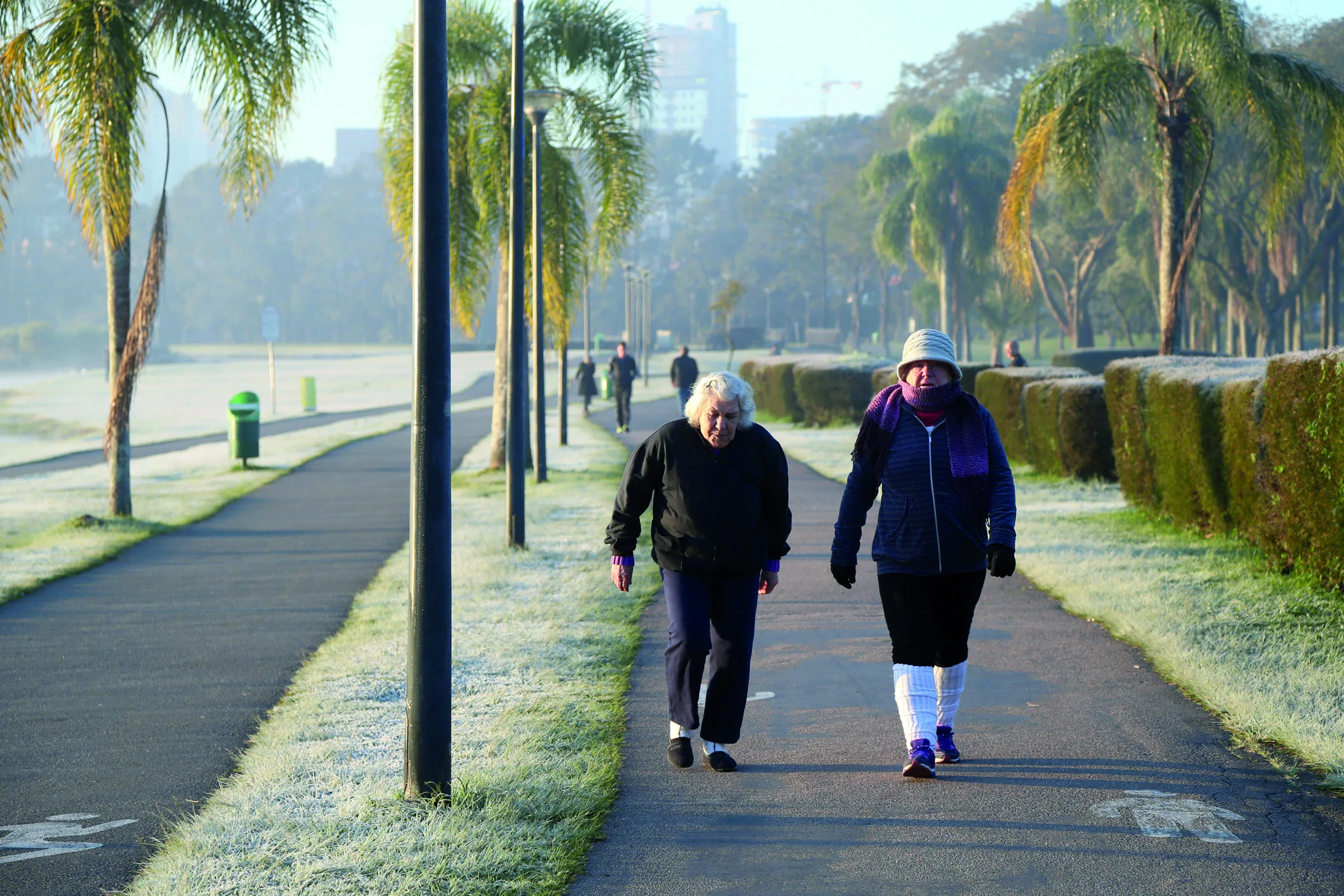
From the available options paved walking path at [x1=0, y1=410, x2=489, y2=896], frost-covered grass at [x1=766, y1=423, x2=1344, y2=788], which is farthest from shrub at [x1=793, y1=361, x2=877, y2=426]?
paved walking path at [x1=0, y1=410, x2=489, y2=896]

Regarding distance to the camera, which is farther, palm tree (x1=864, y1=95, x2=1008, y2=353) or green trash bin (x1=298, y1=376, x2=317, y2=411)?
palm tree (x1=864, y1=95, x2=1008, y2=353)

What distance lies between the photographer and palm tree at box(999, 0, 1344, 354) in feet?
53.3

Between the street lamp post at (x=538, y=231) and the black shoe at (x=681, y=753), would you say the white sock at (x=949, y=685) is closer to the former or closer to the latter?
the black shoe at (x=681, y=753)

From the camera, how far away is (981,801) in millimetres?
4965

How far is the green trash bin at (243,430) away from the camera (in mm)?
21562

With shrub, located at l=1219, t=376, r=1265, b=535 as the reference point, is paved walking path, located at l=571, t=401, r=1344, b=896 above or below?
below

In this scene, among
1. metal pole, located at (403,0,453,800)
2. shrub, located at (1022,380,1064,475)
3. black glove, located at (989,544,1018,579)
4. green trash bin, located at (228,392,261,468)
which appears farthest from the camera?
green trash bin, located at (228,392,261,468)

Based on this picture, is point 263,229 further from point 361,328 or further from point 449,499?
point 449,499

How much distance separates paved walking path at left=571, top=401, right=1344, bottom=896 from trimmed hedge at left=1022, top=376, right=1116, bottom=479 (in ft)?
30.1

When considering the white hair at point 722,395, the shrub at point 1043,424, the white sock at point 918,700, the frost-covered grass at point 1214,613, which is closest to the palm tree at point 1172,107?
the shrub at point 1043,424

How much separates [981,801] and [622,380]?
918 inches

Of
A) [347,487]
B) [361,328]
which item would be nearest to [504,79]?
[347,487]

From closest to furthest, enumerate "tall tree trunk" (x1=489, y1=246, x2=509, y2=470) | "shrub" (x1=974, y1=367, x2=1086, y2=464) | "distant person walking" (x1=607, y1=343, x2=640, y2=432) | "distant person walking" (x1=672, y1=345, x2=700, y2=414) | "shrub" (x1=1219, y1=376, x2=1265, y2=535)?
1. "shrub" (x1=1219, y1=376, x2=1265, y2=535)
2. "tall tree trunk" (x1=489, y1=246, x2=509, y2=470)
3. "shrub" (x1=974, y1=367, x2=1086, y2=464)
4. "distant person walking" (x1=672, y1=345, x2=700, y2=414)
5. "distant person walking" (x1=607, y1=343, x2=640, y2=432)

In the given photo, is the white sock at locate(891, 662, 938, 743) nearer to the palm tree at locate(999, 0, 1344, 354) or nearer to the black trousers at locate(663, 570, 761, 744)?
the black trousers at locate(663, 570, 761, 744)
